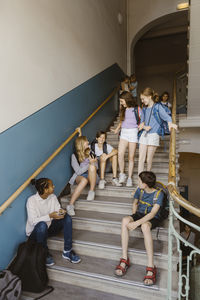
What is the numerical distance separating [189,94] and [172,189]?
404 cm

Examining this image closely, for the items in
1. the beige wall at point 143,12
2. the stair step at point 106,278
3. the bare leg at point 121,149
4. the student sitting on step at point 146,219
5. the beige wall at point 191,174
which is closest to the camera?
the stair step at point 106,278

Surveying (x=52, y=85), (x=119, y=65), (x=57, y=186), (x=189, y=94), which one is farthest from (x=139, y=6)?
(x=57, y=186)

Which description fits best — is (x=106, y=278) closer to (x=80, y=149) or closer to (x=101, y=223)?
(x=101, y=223)

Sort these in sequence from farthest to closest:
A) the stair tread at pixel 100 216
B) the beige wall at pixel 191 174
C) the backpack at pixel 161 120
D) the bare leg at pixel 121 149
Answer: the beige wall at pixel 191 174 < the bare leg at pixel 121 149 < the backpack at pixel 161 120 < the stair tread at pixel 100 216

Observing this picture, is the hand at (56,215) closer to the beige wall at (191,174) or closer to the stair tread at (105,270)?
the stair tread at (105,270)

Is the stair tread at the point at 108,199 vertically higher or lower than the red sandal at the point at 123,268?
higher

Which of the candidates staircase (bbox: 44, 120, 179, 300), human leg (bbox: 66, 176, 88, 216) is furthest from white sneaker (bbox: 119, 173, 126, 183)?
human leg (bbox: 66, 176, 88, 216)

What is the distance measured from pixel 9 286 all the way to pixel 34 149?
1.44m

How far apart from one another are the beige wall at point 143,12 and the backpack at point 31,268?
262 inches

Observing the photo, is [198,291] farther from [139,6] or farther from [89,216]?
[139,6]

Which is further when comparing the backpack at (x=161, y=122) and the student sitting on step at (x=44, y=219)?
the backpack at (x=161, y=122)

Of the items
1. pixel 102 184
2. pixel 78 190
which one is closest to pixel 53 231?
pixel 78 190

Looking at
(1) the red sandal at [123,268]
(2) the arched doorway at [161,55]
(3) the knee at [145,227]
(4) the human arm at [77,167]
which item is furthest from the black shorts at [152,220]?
(2) the arched doorway at [161,55]

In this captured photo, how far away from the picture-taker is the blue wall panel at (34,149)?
90.2 inches
